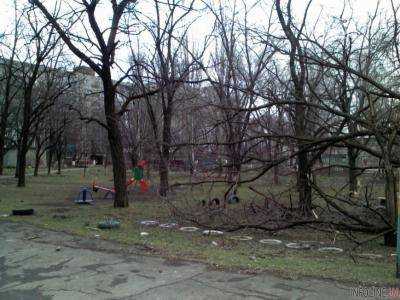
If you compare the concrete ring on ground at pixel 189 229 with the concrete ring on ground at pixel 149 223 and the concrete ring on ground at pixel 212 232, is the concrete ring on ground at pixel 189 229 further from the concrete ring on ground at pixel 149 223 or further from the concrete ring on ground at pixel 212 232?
the concrete ring on ground at pixel 149 223

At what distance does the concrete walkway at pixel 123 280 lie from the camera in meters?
5.96

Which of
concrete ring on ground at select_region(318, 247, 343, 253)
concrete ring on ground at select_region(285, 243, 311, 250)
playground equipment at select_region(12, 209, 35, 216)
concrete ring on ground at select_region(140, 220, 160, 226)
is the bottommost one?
concrete ring on ground at select_region(318, 247, 343, 253)

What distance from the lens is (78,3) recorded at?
15.5m

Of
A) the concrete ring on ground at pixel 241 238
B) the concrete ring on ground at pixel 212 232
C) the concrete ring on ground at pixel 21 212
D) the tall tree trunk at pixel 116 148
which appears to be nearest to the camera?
the concrete ring on ground at pixel 241 238

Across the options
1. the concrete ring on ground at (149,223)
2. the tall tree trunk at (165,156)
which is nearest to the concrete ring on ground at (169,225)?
the concrete ring on ground at (149,223)

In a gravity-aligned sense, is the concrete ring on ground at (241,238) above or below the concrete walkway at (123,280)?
above

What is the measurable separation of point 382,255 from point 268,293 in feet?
12.7

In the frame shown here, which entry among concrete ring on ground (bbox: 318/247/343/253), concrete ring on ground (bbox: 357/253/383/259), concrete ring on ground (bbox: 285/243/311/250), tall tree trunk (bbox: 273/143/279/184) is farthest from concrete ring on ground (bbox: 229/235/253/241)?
concrete ring on ground (bbox: 357/253/383/259)

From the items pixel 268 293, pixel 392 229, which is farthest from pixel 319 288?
pixel 392 229

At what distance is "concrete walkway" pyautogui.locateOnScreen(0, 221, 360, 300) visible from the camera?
5.96m

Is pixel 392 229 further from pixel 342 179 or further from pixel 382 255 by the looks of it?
pixel 342 179

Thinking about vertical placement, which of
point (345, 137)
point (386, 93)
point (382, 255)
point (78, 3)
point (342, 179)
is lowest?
point (382, 255)

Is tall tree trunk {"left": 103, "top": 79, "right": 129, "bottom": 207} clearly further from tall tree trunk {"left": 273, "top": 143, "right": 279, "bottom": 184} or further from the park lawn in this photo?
tall tree trunk {"left": 273, "top": 143, "right": 279, "bottom": 184}

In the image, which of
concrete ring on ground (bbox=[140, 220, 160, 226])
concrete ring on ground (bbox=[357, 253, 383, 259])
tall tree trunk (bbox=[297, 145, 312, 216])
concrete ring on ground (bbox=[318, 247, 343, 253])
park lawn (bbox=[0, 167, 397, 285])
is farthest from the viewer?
concrete ring on ground (bbox=[140, 220, 160, 226])
